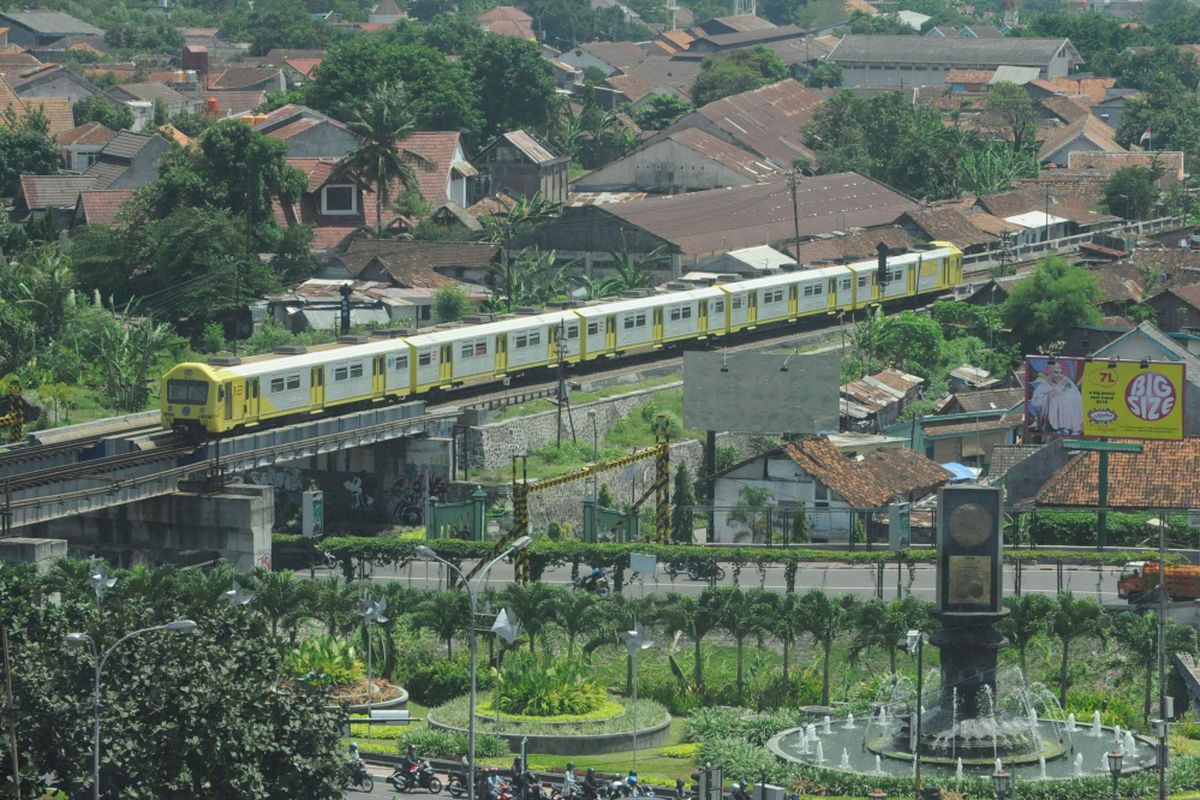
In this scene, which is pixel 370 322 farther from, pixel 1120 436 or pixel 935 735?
pixel 935 735

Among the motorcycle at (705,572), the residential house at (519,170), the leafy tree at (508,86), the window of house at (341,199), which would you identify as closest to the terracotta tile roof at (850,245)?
the window of house at (341,199)

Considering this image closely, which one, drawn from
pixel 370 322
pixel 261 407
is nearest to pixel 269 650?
pixel 261 407

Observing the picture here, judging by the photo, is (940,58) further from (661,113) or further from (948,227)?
(948,227)

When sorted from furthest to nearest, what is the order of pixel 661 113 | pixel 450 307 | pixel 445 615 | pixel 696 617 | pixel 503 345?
1. pixel 661 113
2. pixel 450 307
3. pixel 503 345
4. pixel 445 615
5. pixel 696 617

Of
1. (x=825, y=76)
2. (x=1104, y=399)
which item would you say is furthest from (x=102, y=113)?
(x=1104, y=399)

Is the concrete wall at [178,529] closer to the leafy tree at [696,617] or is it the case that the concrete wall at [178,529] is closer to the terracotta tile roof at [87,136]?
the leafy tree at [696,617]

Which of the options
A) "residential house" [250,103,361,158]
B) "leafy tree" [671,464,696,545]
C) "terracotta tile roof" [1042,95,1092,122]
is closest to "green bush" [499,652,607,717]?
"leafy tree" [671,464,696,545]

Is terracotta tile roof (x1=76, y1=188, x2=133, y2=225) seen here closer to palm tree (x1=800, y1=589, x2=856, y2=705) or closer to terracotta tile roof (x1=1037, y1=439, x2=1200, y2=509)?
terracotta tile roof (x1=1037, y1=439, x2=1200, y2=509)
